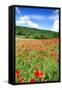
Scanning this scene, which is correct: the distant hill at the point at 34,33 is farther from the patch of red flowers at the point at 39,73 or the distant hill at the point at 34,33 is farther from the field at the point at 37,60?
the patch of red flowers at the point at 39,73

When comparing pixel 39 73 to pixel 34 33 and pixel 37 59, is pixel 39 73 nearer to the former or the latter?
pixel 37 59

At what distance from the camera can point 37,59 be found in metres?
2.42

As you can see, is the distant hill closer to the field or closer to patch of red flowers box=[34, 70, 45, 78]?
the field

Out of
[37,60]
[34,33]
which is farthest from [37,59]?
[34,33]

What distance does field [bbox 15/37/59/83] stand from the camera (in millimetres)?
2361

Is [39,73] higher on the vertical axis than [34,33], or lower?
lower

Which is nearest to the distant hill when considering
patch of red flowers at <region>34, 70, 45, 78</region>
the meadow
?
the meadow

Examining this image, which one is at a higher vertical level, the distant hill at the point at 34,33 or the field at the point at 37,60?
the distant hill at the point at 34,33

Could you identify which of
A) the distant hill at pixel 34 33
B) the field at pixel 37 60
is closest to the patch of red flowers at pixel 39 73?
the field at pixel 37 60

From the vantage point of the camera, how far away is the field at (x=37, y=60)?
236cm

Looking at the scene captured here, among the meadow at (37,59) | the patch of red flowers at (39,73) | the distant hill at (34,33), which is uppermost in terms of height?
the distant hill at (34,33)

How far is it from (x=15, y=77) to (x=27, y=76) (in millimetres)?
94

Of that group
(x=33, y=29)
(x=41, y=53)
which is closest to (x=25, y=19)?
(x=33, y=29)
